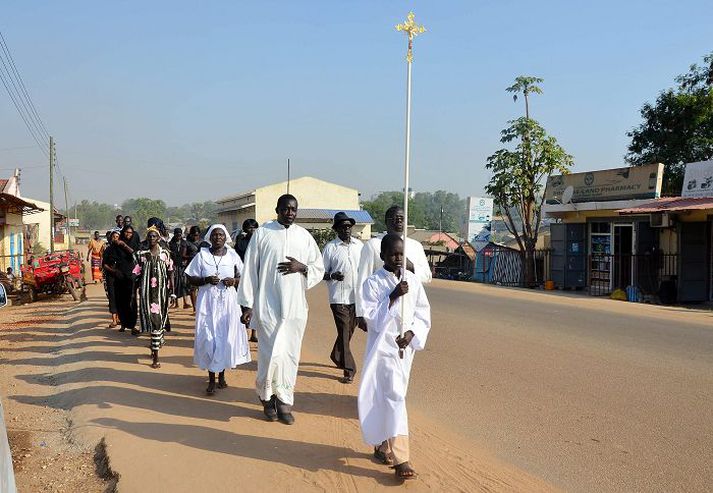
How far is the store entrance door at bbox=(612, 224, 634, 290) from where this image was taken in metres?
19.9

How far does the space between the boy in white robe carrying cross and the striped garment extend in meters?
3.96

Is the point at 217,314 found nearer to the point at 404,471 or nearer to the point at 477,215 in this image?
the point at 404,471

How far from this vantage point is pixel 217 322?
657 centimetres

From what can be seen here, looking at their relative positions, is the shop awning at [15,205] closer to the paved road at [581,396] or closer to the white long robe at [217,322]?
the paved road at [581,396]

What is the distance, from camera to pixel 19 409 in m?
6.19

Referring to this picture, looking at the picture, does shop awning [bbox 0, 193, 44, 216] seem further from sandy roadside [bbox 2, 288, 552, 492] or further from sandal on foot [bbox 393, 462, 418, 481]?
sandal on foot [bbox 393, 462, 418, 481]

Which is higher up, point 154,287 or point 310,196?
point 310,196

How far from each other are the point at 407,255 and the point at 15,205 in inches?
708

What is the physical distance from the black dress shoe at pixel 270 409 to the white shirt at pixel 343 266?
2152 mm

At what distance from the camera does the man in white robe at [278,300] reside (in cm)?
545

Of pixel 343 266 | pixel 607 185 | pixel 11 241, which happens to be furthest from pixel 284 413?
pixel 11 241

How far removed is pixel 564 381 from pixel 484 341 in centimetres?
288

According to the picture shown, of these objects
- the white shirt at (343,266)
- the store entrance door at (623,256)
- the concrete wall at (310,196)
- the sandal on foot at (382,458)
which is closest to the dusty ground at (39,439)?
the sandal on foot at (382,458)

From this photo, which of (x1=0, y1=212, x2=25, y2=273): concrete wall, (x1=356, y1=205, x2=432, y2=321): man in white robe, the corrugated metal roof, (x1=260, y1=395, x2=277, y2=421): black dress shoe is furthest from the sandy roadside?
the corrugated metal roof
